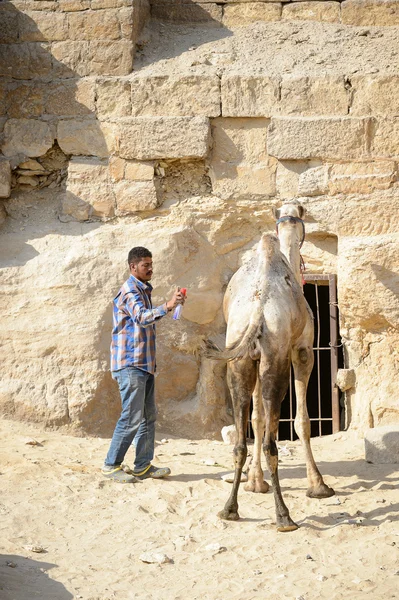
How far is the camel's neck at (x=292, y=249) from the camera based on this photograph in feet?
21.9

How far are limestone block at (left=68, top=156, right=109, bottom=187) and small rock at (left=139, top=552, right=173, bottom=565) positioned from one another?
15.5 ft

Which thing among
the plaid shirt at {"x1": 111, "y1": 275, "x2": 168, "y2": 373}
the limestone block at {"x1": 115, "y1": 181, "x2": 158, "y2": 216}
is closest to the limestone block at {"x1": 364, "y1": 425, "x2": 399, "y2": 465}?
the plaid shirt at {"x1": 111, "y1": 275, "x2": 168, "y2": 373}

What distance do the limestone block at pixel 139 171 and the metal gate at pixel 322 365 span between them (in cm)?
206

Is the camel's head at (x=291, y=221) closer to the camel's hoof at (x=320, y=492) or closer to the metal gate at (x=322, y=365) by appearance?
the metal gate at (x=322, y=365)

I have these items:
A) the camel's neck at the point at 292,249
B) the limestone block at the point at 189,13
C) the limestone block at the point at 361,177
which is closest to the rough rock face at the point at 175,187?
the limestone block at the point at 361,177

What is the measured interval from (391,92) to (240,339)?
416 cm

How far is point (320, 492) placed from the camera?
6160 mm

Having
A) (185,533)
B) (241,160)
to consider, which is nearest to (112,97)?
(241,160)

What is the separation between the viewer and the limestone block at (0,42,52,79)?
8891mm

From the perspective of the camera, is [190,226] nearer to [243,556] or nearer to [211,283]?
[211,283]

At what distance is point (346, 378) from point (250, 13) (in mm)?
4559

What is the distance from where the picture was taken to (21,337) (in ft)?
26.4

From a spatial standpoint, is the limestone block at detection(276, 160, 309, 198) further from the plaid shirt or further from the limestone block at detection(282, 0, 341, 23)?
the plaid shirt

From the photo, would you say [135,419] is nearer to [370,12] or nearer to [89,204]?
[89,204]
